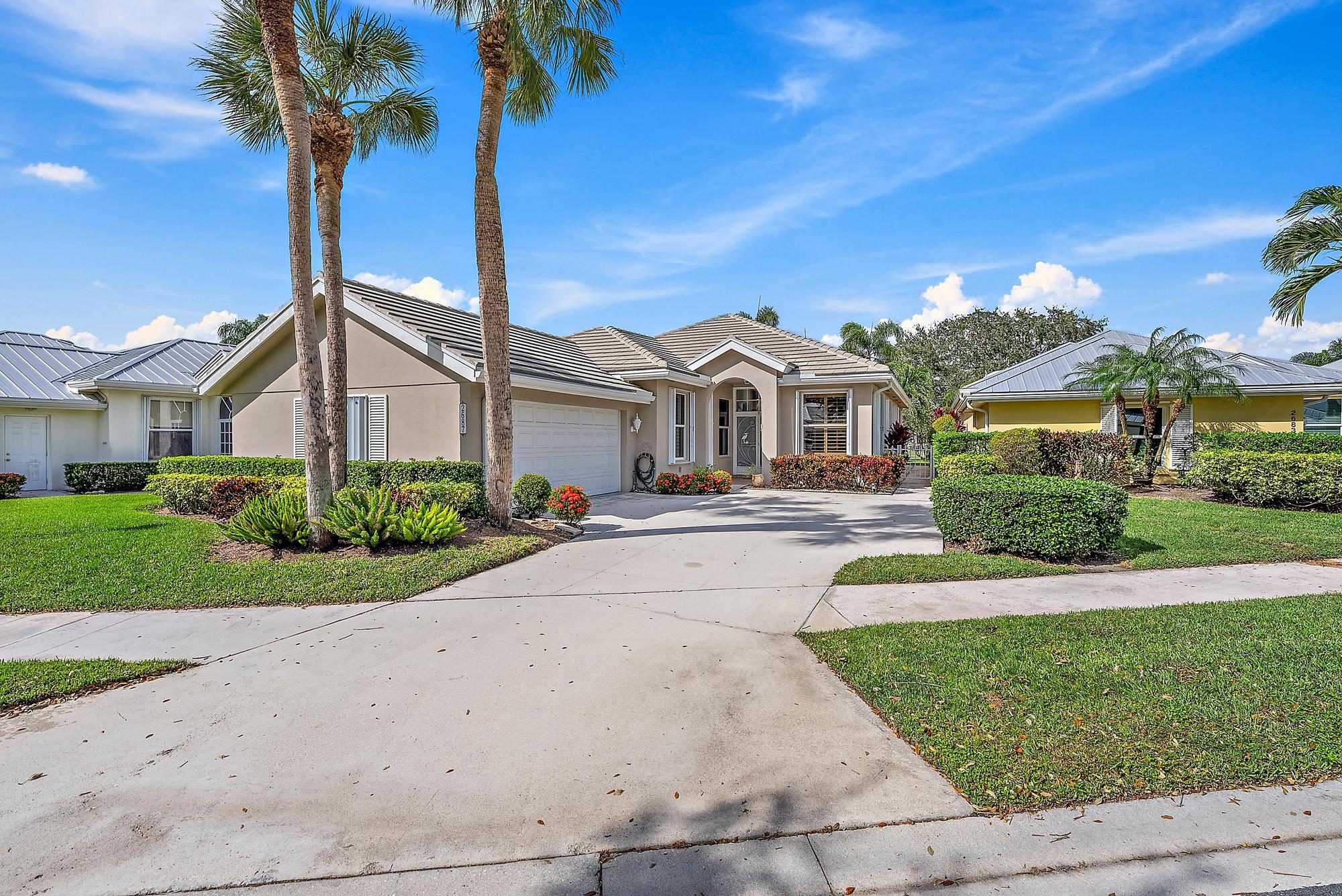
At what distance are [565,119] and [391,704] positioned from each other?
11.6 m

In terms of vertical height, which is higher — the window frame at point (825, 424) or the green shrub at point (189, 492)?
the window frame at point (825, 424)

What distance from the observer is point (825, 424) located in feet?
65.8

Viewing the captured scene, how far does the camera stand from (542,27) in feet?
32.2

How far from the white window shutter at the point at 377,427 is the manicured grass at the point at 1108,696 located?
1108 cm

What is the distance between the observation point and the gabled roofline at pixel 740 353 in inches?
750

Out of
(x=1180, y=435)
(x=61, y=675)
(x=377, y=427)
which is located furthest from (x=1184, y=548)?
(x=377, y=427)

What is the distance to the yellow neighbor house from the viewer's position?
693 inches

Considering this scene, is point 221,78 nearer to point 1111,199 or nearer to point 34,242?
point 34,242

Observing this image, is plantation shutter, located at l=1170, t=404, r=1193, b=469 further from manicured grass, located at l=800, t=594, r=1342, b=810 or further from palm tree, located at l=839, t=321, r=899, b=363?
palm tree, located at l=839, t=321, r=899, b=363

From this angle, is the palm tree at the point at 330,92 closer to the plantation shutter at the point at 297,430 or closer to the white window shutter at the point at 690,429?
the plantation shutter at the point at 297,430

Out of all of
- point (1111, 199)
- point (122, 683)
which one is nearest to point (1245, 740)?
point (122, 683)

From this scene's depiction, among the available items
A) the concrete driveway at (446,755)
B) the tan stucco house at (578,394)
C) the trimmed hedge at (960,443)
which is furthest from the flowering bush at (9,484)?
the trimmed hedge at (960,443)

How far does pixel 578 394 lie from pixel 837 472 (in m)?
7.95

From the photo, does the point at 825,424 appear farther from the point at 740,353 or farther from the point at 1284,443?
the point at 1284,443
